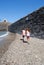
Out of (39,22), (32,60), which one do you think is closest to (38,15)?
(39,22)

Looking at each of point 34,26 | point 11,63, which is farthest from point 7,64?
point 34,26

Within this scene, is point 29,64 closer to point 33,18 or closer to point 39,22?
point 39,22

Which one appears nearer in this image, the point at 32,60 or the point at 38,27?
the point at 32,60

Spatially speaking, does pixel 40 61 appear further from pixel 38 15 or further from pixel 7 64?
pixel 38 15

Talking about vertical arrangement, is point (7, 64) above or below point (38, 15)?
below

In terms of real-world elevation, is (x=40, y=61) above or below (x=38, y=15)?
below

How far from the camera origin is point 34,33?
106ft

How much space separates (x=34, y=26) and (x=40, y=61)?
Result: 68.2 ft

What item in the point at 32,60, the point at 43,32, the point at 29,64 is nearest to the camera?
the point at 29,64

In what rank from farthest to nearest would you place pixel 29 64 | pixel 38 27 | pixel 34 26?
1. pixel 34 26
2. pixel 38 27
3. pixel 29 64

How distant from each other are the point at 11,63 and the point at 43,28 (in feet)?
57.2

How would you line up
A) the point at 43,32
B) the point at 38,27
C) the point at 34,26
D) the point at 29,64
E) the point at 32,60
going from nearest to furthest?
the point at 29,64
the point at 32,60
the point at 43,32
the point at 38,27
the point at 34,26

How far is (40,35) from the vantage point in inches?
1157

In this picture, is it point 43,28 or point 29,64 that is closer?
point 29,64
